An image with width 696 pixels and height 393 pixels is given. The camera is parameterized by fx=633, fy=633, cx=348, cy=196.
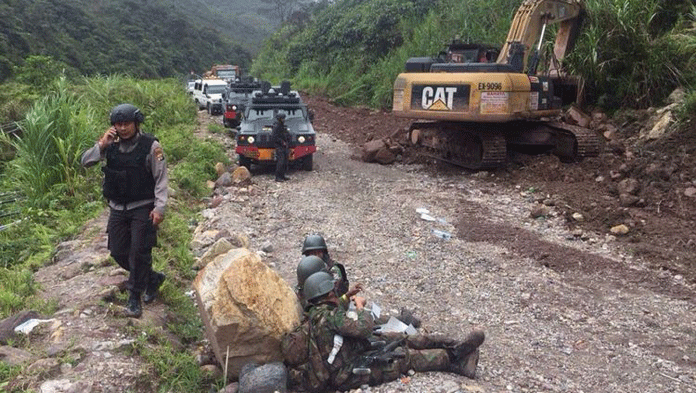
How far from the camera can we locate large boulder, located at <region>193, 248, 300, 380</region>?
4211 millimetres

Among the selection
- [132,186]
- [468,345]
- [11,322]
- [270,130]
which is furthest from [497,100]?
[11,322]

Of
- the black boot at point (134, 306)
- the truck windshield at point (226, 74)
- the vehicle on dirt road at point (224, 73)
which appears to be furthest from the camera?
the truck windshield at point (226, 74)

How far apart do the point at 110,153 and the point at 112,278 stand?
143cm

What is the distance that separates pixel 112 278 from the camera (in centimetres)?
569

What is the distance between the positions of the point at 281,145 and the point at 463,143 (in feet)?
11.0

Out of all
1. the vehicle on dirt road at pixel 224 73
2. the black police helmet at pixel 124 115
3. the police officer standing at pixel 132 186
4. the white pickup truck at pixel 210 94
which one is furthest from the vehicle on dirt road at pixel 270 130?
the vehicle on dirt road at pixel 224 73

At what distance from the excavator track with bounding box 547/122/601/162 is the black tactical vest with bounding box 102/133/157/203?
7.76 m

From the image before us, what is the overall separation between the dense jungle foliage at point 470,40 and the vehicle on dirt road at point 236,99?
A: 16.3 feet

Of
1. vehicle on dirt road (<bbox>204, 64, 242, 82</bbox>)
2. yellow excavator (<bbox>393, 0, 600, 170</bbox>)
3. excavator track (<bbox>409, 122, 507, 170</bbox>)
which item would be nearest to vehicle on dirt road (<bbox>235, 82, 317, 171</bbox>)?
yellow excavator (<bbox>393, 0, 600, 170</bbox>)

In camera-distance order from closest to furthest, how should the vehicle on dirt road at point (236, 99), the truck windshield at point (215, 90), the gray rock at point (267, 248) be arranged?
the gray rock at point (267, 248) < the vehicle on dirt road at point (236, 99) < the truck windshield at point (215, 90)

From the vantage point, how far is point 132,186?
4.83 m

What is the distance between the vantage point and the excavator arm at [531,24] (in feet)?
36.5

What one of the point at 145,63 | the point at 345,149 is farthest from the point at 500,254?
the point at 145,63

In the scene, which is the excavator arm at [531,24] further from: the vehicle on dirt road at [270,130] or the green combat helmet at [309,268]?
the green combat helmet at [309,268]
